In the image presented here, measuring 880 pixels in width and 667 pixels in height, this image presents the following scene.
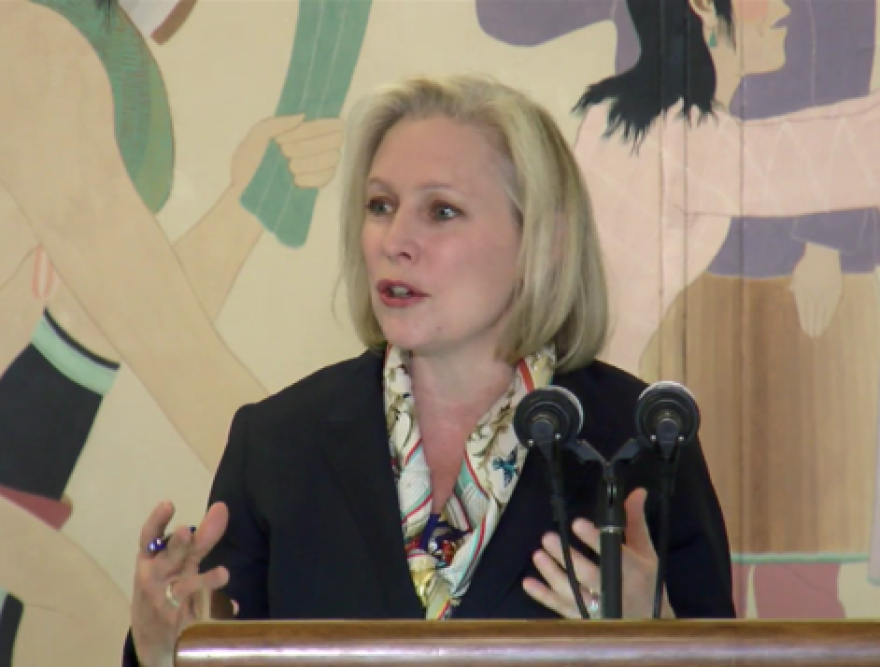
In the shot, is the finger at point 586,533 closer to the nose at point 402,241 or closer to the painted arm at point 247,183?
the nose at point 402,241

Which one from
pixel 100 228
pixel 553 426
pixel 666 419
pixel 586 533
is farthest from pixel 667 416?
pixel 100 228

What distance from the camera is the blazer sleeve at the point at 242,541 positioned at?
1.98 m

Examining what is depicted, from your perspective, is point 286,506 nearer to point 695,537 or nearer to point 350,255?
point 350,255

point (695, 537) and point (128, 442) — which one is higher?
point (128, 442)

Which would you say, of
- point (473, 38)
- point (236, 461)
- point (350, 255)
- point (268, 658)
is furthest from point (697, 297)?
point (268, 658)

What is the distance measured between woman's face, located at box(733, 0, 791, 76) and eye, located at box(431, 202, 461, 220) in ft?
3.70

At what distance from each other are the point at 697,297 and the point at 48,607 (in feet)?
5.43

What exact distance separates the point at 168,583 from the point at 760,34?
1931 millimetres

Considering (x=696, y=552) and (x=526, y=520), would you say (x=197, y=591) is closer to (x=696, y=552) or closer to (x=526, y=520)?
(x=526, y=520)

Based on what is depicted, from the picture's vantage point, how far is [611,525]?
143 cm

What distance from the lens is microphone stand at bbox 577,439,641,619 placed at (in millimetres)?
1400

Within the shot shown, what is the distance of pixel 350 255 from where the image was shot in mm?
2232

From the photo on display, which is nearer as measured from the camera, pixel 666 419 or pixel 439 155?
pixel 666 419

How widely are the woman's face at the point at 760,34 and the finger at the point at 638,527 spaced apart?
1493mm
